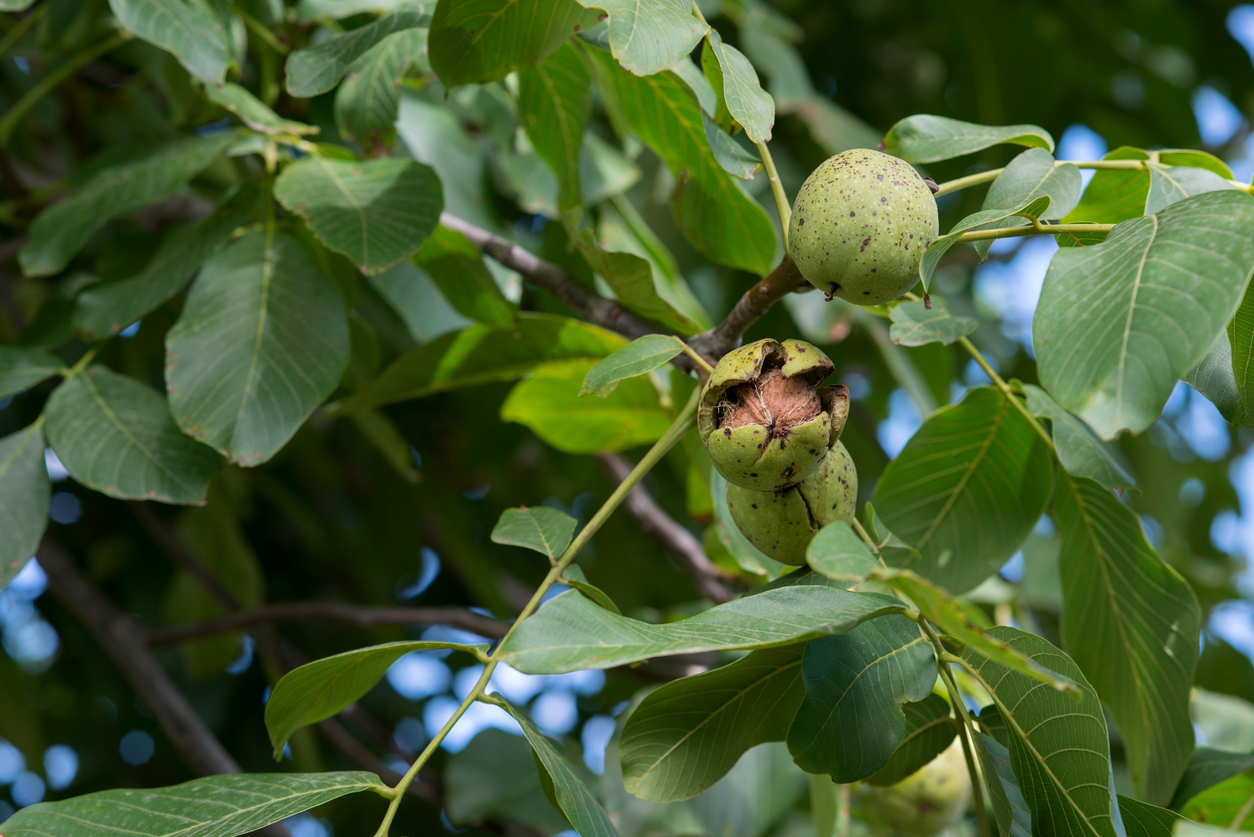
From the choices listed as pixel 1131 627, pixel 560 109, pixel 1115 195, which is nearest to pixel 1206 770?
pixel 1131 627

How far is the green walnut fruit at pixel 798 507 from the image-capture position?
0.58m

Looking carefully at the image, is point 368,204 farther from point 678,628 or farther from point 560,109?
point 678,628

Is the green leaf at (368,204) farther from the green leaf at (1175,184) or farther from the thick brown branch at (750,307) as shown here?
the green leaf at (1175,184)

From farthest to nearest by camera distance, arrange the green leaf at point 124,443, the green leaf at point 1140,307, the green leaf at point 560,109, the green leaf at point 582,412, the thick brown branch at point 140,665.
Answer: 1. the thick brown branch at point 140,665
2. the green leaf at point 582,412
3. the green leaf at point 560,109
4. the green leaf at point 124,443
5. the green leaf at point 1140,307

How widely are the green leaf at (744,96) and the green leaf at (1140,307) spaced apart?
20 centimetres

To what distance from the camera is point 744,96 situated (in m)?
0.59

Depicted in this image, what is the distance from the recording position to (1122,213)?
0.68 metres

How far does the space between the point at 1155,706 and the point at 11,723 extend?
64.4 inches

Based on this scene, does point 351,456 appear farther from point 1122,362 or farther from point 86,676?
point 1122,362

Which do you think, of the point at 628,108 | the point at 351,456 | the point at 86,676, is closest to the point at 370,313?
the point at 628,108

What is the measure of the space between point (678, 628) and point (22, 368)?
710 mm

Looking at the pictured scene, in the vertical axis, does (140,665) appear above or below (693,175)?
below

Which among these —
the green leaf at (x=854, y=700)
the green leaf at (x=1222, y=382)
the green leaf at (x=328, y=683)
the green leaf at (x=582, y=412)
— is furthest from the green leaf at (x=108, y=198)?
the green leaf at (x=1222, y=382)

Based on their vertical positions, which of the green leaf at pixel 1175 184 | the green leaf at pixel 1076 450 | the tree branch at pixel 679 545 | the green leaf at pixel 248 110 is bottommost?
the tree branch at pixel 679 545
